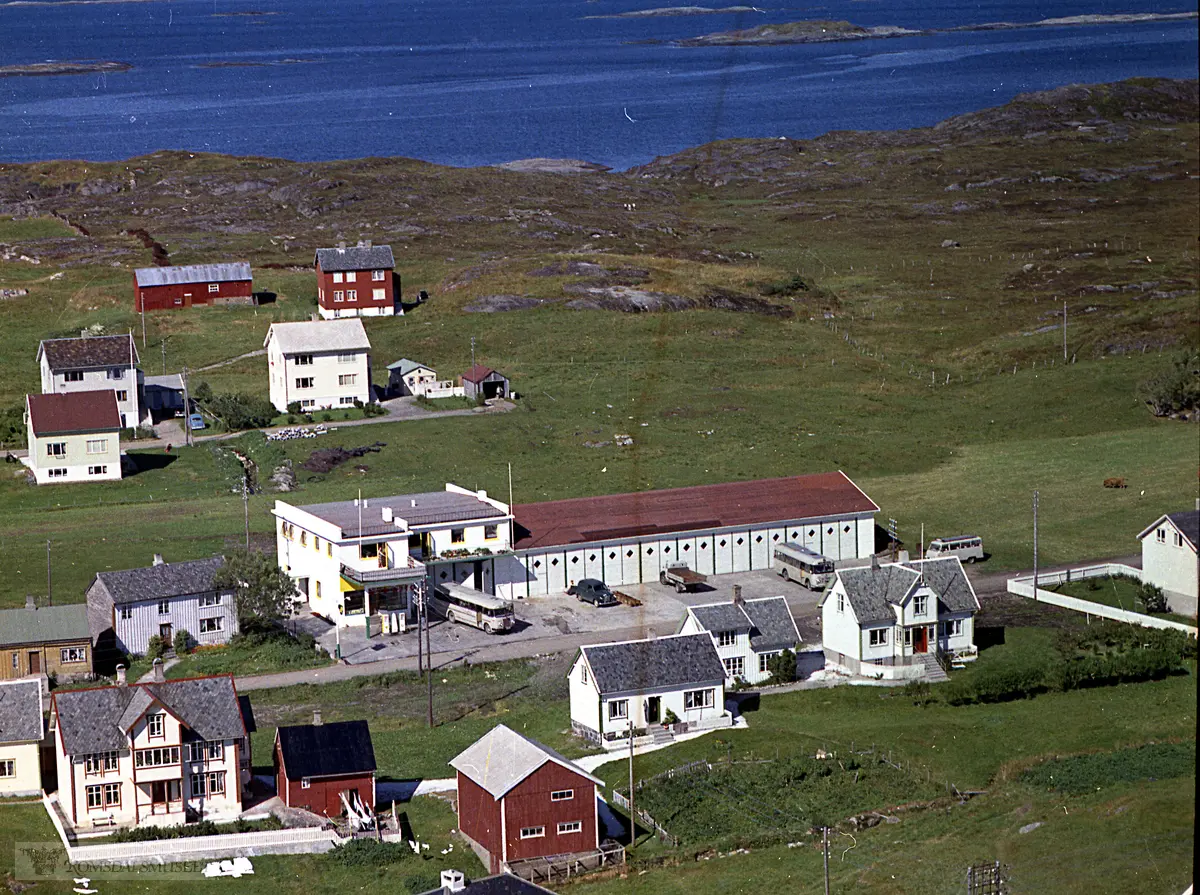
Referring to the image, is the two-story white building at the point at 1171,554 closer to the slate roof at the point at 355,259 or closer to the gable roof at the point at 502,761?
the gable roof at the point at 502,761

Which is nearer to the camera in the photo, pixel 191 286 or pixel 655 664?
pixel 655 664

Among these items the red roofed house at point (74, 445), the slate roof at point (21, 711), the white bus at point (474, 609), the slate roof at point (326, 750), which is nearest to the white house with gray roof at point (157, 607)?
the white bus at point (474, 609)

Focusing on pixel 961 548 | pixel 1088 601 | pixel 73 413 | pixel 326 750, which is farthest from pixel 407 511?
pixel 1088 601

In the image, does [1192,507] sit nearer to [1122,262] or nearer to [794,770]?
[794,770]

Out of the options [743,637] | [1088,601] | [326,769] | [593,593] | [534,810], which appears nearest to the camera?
[534,810]

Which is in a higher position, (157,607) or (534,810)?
(157,607)

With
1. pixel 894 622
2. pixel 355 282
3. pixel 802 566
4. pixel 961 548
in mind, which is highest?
pixel 355 282

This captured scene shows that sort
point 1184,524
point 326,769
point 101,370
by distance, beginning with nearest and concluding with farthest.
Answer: point 326,769 < point 1184,524 < point 101,370

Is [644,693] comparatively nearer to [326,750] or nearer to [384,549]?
[326,750]
